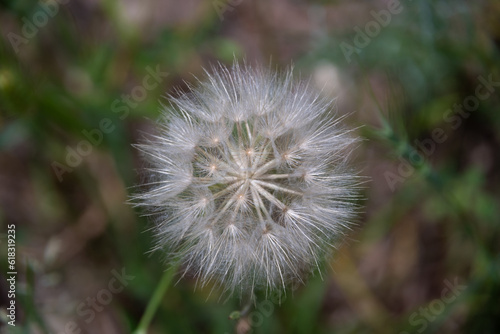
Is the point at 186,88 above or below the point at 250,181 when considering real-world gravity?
above

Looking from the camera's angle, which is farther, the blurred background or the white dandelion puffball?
the blurred background

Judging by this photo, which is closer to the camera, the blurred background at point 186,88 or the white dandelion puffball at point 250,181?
the white dandelion puffball at point 250,181

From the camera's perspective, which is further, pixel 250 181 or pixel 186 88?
pixel 186 88

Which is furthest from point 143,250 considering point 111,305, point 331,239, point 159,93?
point 331,239

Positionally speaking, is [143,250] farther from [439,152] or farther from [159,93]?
[439,152]
